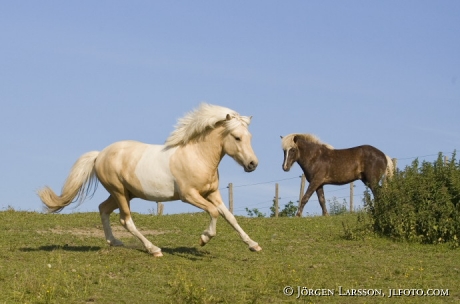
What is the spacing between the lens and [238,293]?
9.22 m

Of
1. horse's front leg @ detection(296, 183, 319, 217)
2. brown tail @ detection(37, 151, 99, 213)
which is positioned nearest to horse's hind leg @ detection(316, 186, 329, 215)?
horse's front leg @ detection(296, 183, 319, 217)

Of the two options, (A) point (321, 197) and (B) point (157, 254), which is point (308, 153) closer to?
(A) point (321, 197)

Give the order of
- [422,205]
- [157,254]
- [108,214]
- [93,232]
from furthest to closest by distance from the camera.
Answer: [93,232] → [422,205] → [108,214] → [157,254]

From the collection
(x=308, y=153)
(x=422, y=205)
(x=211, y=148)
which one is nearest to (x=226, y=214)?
(x=211, y=148)

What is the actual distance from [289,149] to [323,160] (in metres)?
1.05

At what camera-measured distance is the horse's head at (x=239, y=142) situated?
36.6ft

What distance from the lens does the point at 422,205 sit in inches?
585

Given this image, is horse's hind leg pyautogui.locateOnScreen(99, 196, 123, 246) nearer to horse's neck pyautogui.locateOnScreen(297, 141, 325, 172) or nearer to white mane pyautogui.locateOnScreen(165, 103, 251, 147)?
white mane pyautogui.locateOnScreen(165, 103, 251, 147)

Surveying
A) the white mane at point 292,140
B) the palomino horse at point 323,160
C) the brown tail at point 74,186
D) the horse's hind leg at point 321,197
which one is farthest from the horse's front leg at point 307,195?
the brown tail at point 74,186

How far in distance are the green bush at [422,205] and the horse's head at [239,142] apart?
462 cm

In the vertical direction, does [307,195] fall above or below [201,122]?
below

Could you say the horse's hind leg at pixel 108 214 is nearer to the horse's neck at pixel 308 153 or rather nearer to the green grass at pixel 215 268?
the green grass at pixel 215 268

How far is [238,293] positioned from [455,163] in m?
7.31

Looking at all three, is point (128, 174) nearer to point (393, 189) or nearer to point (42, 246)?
point (42, 246)
